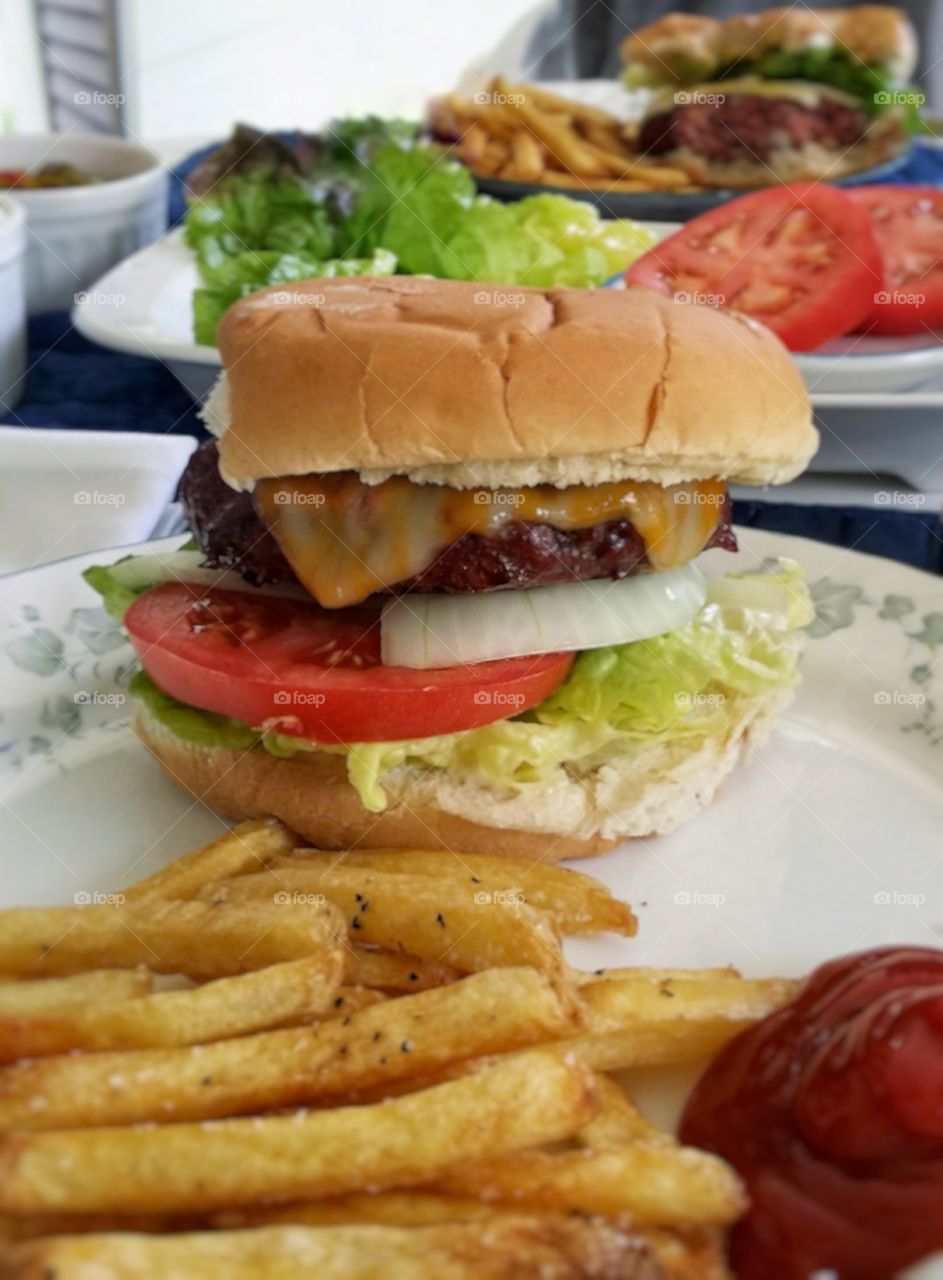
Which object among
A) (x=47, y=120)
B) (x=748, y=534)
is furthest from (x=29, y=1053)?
(x=47, y=120)

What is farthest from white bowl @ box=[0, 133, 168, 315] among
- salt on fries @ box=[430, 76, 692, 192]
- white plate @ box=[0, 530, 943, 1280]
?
white plate @ box=[0, 530, 943, 1280]

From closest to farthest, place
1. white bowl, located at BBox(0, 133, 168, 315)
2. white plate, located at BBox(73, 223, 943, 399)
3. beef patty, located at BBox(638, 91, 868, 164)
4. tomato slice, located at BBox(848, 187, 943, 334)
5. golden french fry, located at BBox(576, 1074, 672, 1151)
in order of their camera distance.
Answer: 1. golden french fry, located at BBox(576, 1074, 672, 1151)
2. white plate, located at BBox(73, 223, 943, 399)
3. tomato slice, located at BBox(848, 187, 943, 334)
4. white bowl, located at BBox(0, 133, 168, 315)
5. beef patty, located at BBox(638, 91, 868, 164)

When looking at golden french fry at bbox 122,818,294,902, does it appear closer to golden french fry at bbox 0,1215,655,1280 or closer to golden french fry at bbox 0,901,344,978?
golden french fry at bbox 0,901,344,978

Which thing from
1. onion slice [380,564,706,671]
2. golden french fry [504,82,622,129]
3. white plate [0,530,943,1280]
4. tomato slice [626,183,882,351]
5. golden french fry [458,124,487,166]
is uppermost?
golden french fry [504,82,622,129]

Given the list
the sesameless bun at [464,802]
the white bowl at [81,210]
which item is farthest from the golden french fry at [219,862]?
the white bowl at [81,210]

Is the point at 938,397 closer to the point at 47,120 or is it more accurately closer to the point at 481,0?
the point at 47,120

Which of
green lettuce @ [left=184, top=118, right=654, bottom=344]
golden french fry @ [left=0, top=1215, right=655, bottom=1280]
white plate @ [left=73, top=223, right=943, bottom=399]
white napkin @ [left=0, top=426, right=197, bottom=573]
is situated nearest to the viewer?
golden french fry @ [left=0, top=1215, right=655, bottom=1280]

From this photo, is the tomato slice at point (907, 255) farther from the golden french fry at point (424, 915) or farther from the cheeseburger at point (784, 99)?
the golden french fry at point (424, 915)
